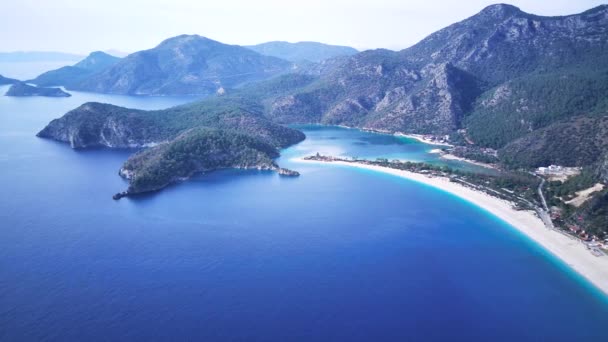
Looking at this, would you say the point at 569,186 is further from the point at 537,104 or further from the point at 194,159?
the point at 194,159

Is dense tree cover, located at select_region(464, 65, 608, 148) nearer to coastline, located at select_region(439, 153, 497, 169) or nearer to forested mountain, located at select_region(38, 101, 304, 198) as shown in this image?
coastline, located at select_region(439, 153, 497, 169)

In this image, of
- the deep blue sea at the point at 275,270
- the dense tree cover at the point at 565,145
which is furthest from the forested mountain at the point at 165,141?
the dense tree cover at the point at 565,145

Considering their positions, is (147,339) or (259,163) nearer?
(147,339)

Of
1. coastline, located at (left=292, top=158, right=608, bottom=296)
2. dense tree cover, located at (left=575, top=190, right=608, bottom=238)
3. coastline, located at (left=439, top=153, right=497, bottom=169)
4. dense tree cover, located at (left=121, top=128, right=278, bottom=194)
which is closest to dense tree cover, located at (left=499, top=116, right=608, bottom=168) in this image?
coastline, located at (left=439, top=153, right=497, bottom=169)

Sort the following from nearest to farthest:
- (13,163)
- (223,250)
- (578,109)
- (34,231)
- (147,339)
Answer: (147,339) < (223,250) < (34,231) < (13,163) < (578,109)

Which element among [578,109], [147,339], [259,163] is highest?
[578,109]

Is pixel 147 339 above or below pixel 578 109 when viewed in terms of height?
below

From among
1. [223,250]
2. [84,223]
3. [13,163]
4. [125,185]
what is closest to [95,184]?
[125,185]

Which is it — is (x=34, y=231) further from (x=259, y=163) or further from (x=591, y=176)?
(x=591, y=176)
